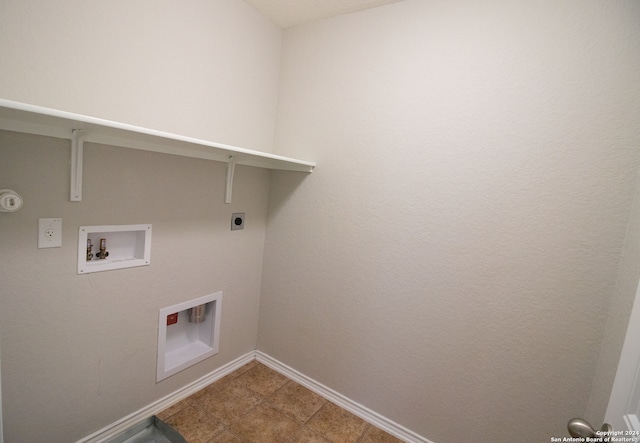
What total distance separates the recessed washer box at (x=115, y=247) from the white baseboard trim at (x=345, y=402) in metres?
1.20

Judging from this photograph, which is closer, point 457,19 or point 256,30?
point 457,19

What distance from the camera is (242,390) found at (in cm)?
189

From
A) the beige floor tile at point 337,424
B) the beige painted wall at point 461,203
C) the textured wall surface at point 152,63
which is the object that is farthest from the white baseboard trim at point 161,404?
the textured wall surface at point 152,63

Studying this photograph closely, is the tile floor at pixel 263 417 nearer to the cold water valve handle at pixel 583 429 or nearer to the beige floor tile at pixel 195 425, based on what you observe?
the beige floor tile at pixel 195 425

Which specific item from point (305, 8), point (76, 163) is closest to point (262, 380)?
point (76, 163)

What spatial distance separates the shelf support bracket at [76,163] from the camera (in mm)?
1150

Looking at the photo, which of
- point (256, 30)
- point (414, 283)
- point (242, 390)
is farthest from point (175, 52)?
point (242, 390)

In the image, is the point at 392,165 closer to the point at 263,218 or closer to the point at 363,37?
the point at 363,37

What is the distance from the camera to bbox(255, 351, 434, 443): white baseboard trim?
1624 mm

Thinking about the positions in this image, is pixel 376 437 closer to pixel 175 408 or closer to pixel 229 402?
pixel 229 402

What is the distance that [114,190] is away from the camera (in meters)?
1.33

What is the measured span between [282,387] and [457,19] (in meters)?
2.35

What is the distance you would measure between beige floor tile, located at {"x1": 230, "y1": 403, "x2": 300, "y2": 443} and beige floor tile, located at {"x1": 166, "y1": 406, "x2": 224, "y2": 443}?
0.10 m

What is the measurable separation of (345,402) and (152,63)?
216 centimetres
